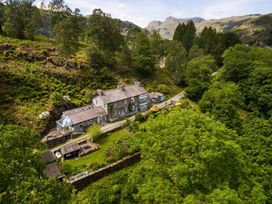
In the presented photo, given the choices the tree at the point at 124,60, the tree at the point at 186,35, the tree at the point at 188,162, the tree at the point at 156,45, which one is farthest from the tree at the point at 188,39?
the tree at the point at 188,162

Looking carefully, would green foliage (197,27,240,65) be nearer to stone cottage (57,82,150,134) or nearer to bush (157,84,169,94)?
bush (157,84,169,94)

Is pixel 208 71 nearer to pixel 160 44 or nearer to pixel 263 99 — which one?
pixel 263 99

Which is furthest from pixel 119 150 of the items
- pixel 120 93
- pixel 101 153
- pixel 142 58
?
pixel 142 58

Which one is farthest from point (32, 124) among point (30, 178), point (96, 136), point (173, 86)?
point (173, 86)

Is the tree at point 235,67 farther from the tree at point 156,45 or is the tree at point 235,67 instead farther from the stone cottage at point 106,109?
the tree at point 156,45

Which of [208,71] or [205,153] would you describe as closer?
[205,153]

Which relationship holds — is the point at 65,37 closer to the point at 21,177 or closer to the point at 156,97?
the point at 156,97

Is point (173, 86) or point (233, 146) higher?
point (233, 146)
